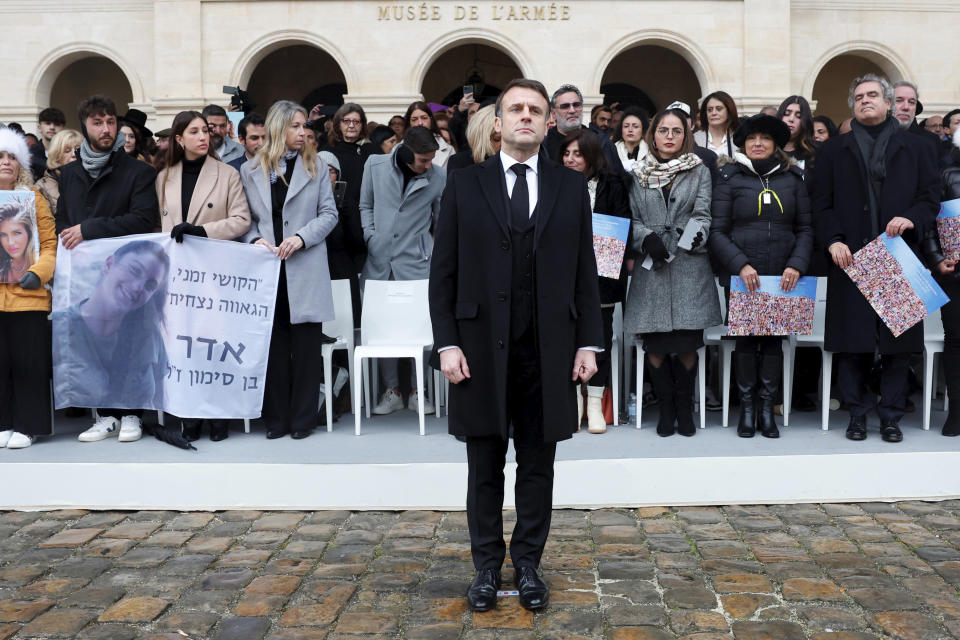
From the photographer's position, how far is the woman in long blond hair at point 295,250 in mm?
6504

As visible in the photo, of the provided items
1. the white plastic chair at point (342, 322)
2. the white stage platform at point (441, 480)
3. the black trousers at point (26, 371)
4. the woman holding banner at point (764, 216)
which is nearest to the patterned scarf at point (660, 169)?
the woman holding banner at point (764, 216)

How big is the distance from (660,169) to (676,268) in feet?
2.18

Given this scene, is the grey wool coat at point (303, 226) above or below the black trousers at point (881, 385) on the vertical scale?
above

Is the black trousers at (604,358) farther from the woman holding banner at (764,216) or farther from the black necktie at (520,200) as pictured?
the black necktie at (520,200)

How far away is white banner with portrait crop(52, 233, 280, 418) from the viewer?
251 inches

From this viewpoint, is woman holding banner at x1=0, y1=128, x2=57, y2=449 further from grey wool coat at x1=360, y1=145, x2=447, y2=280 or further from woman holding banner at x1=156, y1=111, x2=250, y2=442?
grey wool coat at x1=360, y1=145, x2=447, y2=280

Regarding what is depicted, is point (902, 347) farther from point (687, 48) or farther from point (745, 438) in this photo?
point (687, 48)

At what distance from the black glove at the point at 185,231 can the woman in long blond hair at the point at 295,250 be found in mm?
344

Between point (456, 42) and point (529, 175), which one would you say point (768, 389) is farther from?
point (456, 42)

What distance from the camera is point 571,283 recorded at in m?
4.01

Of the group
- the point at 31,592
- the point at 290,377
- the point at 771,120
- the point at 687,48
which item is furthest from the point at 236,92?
the point at 687,48

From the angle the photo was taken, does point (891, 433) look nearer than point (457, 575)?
No

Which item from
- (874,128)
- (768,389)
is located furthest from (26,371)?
(874,128)

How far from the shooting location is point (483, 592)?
4.03 meters
